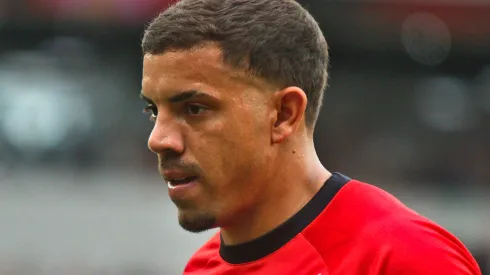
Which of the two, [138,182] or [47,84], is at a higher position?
[47,84]

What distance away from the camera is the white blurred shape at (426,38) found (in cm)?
923

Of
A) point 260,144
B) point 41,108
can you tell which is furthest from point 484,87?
point 260,144

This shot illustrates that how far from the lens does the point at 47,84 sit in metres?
8.39

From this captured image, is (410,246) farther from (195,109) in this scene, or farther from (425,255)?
(195,109)

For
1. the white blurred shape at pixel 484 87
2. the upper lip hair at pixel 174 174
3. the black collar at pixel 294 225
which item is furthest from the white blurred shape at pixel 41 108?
the upper lip hair at pixel 174 174

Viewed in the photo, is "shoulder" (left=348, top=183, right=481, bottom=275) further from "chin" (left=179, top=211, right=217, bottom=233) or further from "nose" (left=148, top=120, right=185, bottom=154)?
"nose" (left=148, top=120, right=185, bottom=154)

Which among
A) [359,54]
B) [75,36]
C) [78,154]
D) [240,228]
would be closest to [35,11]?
[75,36]

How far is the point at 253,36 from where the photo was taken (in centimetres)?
233

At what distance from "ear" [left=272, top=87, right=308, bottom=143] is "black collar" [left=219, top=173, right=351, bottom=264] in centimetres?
21

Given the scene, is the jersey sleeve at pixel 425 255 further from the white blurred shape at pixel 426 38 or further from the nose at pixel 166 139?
the white blurred shape at pixel 426 38

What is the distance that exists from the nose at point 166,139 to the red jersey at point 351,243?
0.40 meters

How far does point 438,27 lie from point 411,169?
154cm

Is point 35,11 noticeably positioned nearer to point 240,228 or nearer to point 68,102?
point 68,102

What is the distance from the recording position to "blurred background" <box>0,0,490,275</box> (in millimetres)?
7707
